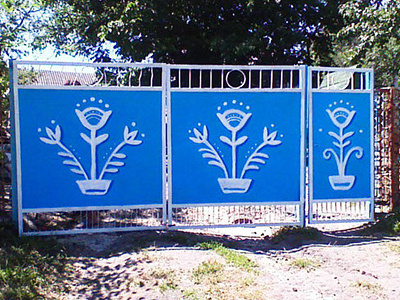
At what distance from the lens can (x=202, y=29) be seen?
1223 centimetres

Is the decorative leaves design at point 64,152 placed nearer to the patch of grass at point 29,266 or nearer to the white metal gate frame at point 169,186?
the white metal gate frame at point 169,186

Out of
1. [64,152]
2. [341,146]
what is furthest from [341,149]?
[64,152]

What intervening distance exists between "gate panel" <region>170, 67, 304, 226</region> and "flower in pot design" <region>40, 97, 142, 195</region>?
0.78 metres

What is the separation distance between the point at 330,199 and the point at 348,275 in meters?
1.61

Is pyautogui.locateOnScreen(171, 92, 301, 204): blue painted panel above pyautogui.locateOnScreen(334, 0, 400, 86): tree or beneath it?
beneath

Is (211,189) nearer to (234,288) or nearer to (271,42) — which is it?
(234,288)

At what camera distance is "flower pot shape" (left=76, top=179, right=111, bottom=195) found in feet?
16.8

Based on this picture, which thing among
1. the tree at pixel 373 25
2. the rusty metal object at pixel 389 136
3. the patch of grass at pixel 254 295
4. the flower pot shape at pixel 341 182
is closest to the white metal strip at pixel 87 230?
the patch of grass at pixel 254 295

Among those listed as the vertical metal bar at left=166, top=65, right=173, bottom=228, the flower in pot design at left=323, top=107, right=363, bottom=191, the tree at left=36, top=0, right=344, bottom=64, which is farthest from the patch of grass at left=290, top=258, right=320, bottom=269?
the tree at left=36, top=0, right=344, bottom=64

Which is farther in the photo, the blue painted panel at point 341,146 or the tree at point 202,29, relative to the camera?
the tree at point 202,29

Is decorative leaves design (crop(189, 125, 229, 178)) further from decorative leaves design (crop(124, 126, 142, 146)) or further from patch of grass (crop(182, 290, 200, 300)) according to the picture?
patch of grass (crop(182, 290, 200, 300))

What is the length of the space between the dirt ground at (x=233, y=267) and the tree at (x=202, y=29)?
20.7 feet

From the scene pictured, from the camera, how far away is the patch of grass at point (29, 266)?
365 cm

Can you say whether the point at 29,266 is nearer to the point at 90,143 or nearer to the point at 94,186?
the point at 94,186
